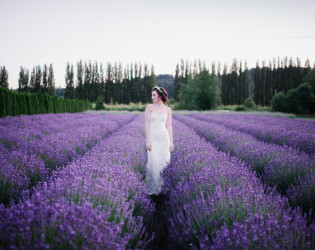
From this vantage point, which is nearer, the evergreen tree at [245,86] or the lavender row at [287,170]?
the lavender row at [287,170]

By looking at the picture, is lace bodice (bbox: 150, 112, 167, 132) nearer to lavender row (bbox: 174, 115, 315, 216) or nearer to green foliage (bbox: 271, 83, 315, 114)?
lavender row (bbox: 174, 115, 315, 216)

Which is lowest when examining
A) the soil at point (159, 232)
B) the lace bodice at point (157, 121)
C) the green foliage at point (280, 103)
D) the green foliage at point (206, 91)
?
the soil at point (159, 232)

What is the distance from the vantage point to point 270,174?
292 centimetres

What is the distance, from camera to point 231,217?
Result: 1.48 metres

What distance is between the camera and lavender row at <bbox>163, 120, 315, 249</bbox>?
3.89 feet

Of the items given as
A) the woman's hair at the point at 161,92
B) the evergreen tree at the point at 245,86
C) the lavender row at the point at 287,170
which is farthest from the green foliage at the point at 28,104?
the evergreen tree at the point at 245,86

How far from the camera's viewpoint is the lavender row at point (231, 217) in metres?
1.18

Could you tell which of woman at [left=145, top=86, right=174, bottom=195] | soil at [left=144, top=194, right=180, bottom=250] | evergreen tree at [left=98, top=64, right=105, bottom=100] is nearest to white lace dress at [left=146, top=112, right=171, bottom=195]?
woman at [left=145, top=86, right=174, bottom=195]

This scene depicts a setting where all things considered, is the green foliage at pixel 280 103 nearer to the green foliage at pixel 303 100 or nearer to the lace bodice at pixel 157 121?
the green foliage at pixel 303 100

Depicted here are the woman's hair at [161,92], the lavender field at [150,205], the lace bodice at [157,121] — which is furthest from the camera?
the lace bodice at [157,121]

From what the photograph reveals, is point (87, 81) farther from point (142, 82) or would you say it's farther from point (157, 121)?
point (157, 121)

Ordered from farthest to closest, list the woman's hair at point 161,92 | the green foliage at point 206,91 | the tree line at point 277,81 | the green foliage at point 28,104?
1. the tree line at point 277,81
2. the green foliage at point 206,91
3. the green foliage at point 28,104
4. the woman's hair at point 161,92

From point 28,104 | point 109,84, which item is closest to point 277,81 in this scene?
point 109,84

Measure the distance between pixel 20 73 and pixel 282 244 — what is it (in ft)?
212
